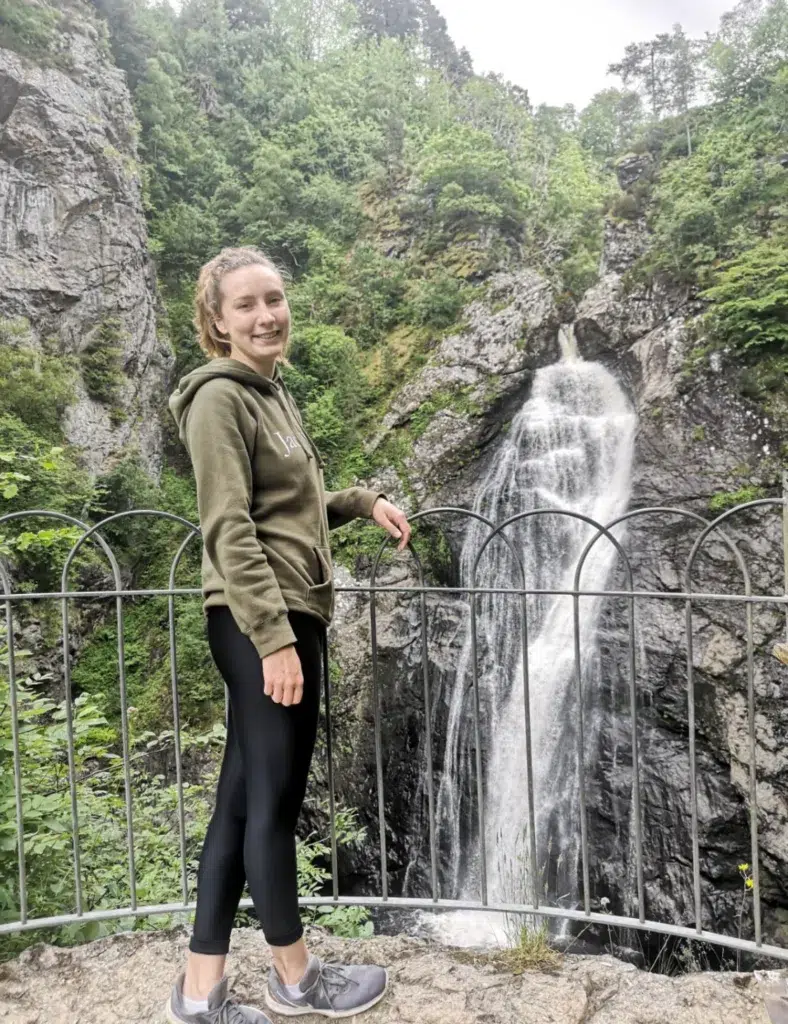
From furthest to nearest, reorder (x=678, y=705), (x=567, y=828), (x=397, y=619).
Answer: (x=397, y=619), (x=678, y=705), (x=567, y=828)

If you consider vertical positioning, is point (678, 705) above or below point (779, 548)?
below

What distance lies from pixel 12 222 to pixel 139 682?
349 inches

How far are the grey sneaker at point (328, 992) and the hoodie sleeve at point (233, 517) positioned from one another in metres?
0.96

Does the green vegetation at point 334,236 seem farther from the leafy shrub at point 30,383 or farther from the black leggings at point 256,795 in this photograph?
the black leggings at point 256,795

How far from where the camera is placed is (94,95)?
14.5m

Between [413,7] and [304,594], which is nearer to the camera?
[304,594]

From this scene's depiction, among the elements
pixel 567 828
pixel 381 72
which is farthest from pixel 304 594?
pixel 381 72

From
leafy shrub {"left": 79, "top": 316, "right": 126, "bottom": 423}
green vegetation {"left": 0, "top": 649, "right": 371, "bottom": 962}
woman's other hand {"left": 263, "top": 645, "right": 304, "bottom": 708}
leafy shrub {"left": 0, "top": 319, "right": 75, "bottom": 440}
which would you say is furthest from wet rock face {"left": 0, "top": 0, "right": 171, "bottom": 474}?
woman's other hand {"left": 263, "top": 645, "right": 304, "bottom": 708}

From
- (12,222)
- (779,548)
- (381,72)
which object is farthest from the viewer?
(381,72)

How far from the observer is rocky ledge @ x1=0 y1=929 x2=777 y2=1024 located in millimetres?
1848

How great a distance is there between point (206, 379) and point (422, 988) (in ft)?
5.92

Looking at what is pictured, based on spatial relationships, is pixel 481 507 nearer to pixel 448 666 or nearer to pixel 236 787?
pixel 448 666

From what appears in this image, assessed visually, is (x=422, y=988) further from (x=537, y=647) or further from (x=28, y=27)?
(x=28, y=27)

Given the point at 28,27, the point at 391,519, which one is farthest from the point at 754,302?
the point at 28,27
